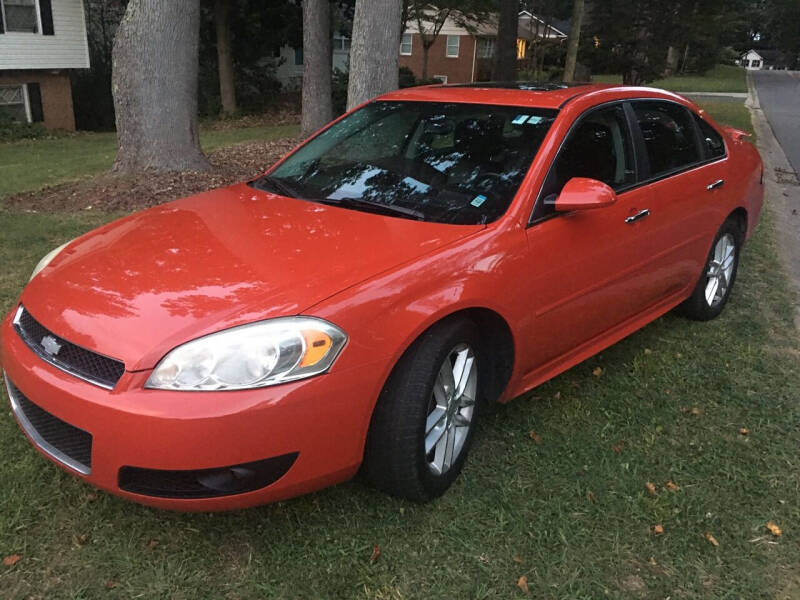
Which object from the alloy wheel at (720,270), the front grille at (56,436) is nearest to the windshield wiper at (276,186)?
the front grille at (56,436)

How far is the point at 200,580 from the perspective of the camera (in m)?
2.46

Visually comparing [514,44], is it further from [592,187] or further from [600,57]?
[592,187]

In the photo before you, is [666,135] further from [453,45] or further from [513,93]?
[453,45]

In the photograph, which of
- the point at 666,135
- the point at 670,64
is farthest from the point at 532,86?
the point at 670,64

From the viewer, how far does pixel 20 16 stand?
17594mm

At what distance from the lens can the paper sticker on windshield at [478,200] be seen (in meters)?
3.18

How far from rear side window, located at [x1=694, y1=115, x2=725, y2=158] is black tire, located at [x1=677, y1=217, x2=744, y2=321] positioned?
18.3 inches

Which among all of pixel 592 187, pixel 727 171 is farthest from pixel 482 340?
pixel 727 171

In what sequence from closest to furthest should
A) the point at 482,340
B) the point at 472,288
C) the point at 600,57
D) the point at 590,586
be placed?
the point at 590,586 → the point at 472,288 → the point at 482,340 → the point at 600,57

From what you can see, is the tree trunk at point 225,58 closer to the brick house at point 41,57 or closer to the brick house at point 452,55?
the brick house at point 41,57

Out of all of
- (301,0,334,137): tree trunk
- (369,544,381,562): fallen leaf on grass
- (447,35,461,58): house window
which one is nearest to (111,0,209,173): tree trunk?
(301,0,334,137): tree trunk

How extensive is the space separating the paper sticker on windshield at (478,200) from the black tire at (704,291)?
6.89ft

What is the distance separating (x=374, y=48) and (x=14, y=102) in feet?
48.0

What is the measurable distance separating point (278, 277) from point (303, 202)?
0.95 metres
